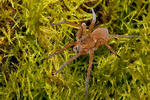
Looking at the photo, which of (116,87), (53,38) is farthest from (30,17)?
(116,87)

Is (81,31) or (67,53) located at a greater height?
(81,31)

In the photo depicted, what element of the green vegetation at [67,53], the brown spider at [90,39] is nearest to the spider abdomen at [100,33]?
the brown spider at [90,39]

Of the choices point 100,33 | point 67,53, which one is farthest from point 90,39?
point 67,53

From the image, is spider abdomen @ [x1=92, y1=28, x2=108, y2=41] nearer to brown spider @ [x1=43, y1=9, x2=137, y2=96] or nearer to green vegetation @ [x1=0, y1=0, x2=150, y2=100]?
brown spider @ [x1=43, y1=9, x2=137, y2=96]

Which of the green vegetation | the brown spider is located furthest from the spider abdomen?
the green vegetation

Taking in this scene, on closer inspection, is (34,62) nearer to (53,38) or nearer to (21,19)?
(53,38)

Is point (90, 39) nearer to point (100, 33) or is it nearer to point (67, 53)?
point (100, 33)

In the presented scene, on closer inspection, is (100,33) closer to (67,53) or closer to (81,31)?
(81,31)

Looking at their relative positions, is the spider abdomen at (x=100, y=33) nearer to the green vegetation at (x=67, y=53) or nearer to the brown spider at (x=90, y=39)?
the brown spider at (x=90, y=39)
